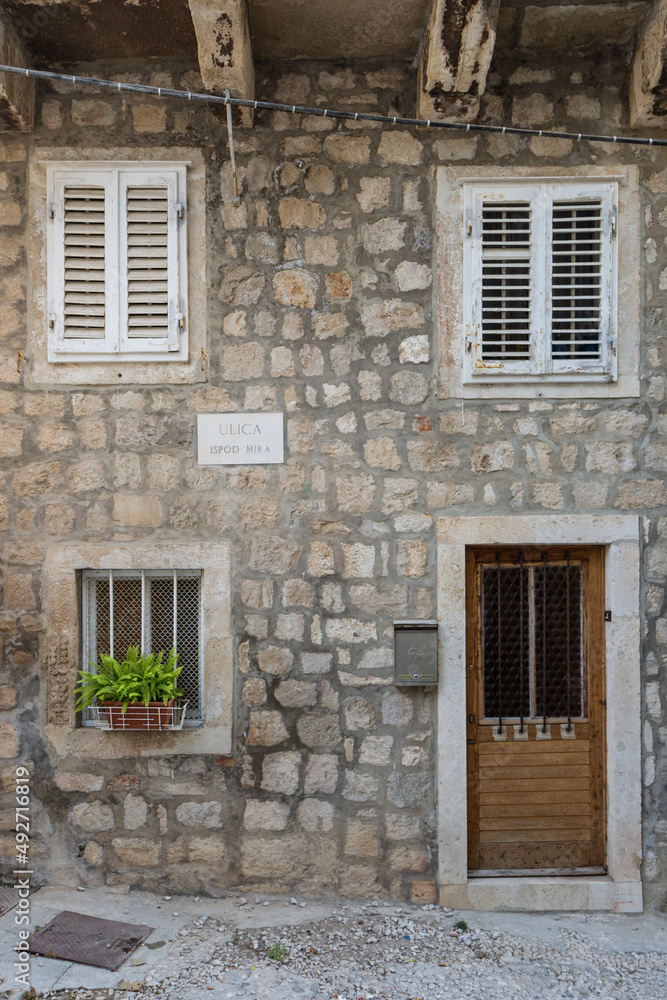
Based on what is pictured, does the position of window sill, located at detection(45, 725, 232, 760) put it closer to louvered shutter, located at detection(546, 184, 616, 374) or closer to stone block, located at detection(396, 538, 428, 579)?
stone block, located at detection(396, 538, 428, 579)

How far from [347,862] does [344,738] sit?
0.71 m

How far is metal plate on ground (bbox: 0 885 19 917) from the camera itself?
3.73m

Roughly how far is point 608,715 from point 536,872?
1.02 metres

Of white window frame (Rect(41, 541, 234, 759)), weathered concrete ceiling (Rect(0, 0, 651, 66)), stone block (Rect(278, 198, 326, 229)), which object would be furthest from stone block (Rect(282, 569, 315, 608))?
weathered concrete ceiling (Rect(0, 0, 651, 66))

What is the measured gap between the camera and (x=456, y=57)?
3551mm

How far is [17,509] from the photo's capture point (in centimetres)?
396

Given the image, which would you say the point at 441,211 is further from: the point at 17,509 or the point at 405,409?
the point at 17,509

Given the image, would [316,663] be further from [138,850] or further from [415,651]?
[138,850]

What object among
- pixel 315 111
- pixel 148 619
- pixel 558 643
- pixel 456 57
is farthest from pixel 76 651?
pixel 456 57

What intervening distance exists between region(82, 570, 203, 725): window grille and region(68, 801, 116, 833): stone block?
488 millimetres

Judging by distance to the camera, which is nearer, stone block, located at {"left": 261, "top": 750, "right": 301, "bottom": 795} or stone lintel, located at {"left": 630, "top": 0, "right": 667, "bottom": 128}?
stone lintel, located at {"left": 630, "top": 0, "right": 667, "bottom": 128}

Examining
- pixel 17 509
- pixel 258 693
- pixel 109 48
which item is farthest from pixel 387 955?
pixel 109 48

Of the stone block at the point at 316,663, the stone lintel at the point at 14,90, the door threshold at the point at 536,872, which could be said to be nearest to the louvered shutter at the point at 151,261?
the stone lintel at the point at 14,90

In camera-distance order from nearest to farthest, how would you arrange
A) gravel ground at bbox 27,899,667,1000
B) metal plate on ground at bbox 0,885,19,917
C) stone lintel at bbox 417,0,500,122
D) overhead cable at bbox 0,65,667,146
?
1. gravel ground at bbox 27,899,667,1000
2. overhead cable at bbox 0,65,667,146
3. stone lintel at bbox 417,0,500,122
4. metal plate on ground at bbox 0,885,19,917
